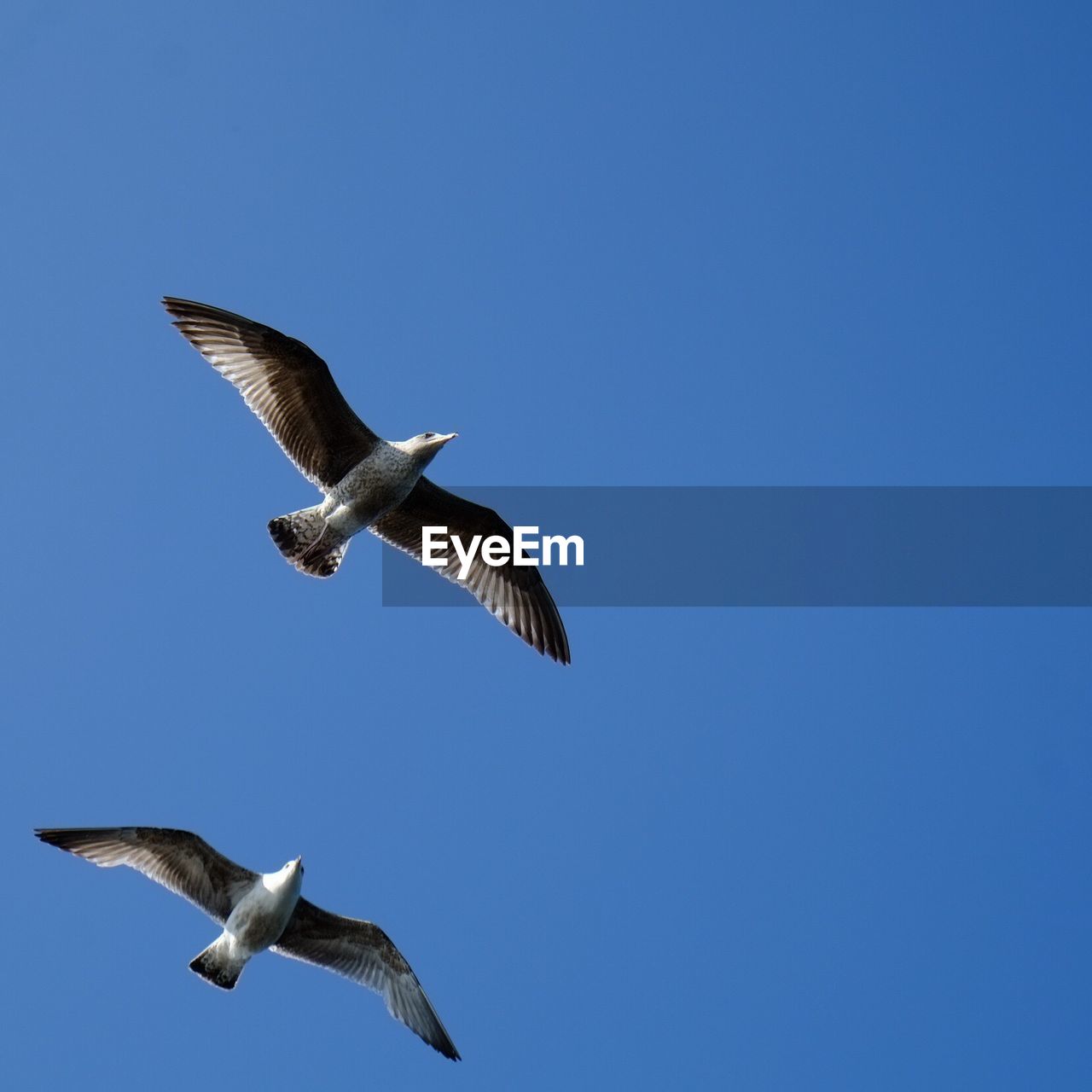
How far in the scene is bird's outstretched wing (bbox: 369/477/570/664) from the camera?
11.1 m

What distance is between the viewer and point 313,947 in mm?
10391

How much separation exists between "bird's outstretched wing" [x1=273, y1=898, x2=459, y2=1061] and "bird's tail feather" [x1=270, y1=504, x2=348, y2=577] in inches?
101

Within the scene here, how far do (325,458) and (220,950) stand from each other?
A: 3.47 meters

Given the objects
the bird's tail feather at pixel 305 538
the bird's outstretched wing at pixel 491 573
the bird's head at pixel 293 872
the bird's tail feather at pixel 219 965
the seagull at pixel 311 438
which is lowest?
the bird's tail feather at pixel 219 965

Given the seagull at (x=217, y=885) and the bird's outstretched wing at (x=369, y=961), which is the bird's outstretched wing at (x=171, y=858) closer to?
the seagull at (x=217, y=885)

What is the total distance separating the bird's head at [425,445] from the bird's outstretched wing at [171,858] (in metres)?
3.02

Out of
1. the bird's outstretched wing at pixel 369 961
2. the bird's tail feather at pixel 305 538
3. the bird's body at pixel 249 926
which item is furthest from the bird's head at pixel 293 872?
the bird's tail feather at pixel 305 538

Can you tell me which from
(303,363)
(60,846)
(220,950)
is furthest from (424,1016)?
(303,363)

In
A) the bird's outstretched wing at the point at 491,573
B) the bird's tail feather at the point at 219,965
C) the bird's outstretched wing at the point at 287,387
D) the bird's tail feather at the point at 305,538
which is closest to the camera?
the bird's tail feather at the point at 219,965

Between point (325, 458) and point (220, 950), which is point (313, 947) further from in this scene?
point (325, 458)

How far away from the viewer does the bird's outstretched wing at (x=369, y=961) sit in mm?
10344

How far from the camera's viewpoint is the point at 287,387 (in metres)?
10.1

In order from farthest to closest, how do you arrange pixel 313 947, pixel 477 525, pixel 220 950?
1. pixel 477 525
2. pixel 313 947
3. pixel 220 950

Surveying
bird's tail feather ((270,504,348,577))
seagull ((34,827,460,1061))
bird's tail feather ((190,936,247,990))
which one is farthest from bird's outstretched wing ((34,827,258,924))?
Answer: bird's tail feather ((270,504,348,577))
